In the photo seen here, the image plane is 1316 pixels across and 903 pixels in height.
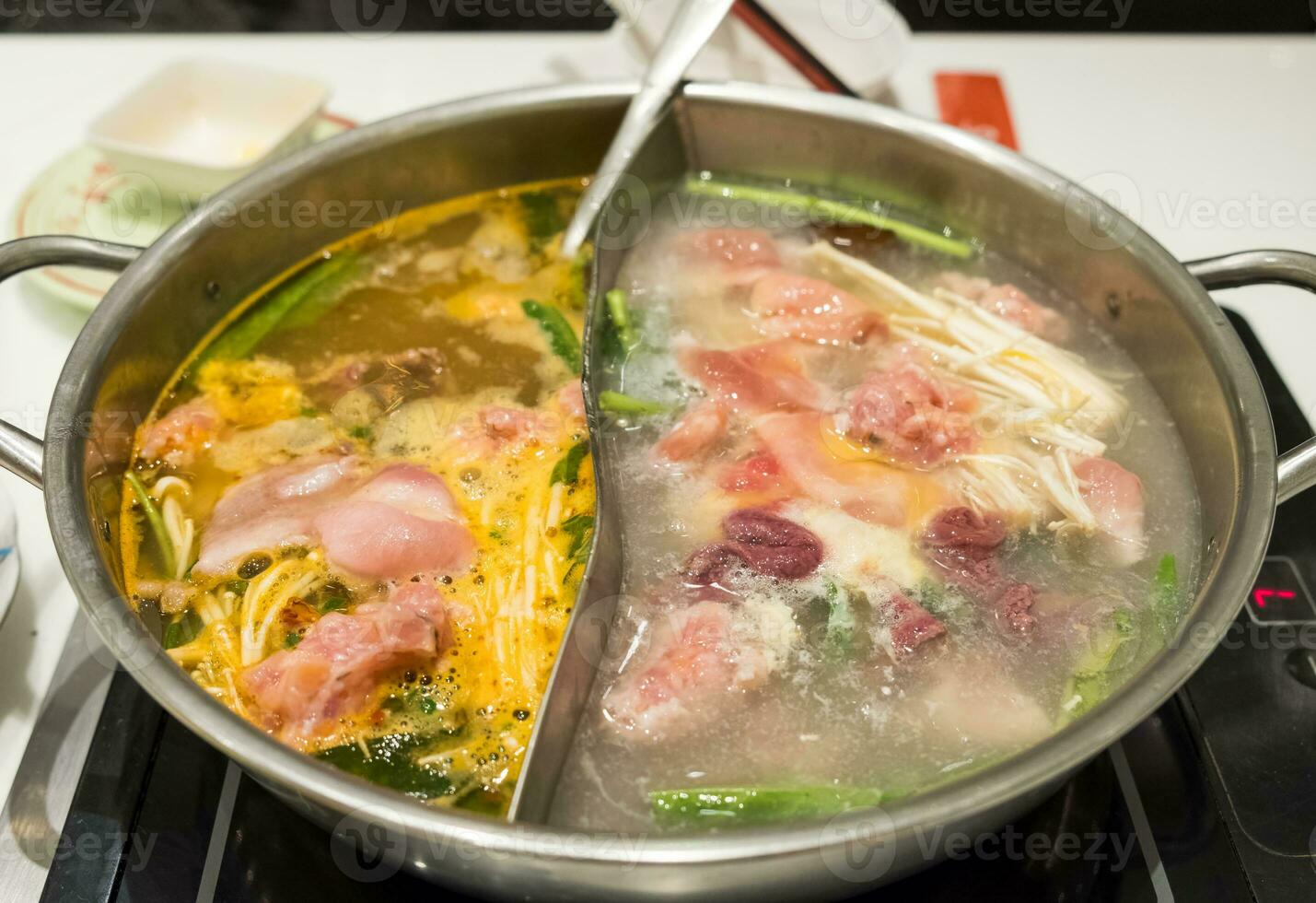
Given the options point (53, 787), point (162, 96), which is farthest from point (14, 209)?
point (53, 787)

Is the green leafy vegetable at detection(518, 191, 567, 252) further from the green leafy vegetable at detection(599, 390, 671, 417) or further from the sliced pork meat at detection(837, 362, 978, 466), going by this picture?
the sliced pork meat at detection(837, 362, 978, 466)

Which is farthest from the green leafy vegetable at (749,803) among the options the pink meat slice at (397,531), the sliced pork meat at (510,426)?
the sliced pork meat at (510,426)

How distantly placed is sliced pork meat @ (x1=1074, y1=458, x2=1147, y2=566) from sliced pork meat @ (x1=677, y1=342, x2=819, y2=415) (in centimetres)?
58

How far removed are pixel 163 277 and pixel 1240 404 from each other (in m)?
2.09

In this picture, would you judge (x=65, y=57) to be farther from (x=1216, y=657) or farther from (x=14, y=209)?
(x=1216, y=657)

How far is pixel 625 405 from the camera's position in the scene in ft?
7.14

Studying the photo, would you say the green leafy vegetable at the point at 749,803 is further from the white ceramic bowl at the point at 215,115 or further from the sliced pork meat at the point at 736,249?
the white ceramic bowl at the point at 215,115

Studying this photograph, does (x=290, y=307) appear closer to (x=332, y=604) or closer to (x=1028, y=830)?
(x=332, y=604)

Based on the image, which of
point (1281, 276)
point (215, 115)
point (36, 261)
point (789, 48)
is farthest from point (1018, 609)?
point (215, 115)

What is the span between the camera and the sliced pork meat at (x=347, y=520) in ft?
6.13

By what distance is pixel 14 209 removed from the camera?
280 centimetres

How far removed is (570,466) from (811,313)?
0.71 m

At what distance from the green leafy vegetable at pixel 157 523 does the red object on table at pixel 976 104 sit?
102 inches

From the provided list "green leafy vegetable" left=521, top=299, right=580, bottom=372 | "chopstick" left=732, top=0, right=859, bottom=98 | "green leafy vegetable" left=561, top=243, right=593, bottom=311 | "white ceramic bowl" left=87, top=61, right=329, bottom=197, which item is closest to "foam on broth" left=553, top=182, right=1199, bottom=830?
"green leafy vegetable" left=521, top=299, right=580, bottom=372
